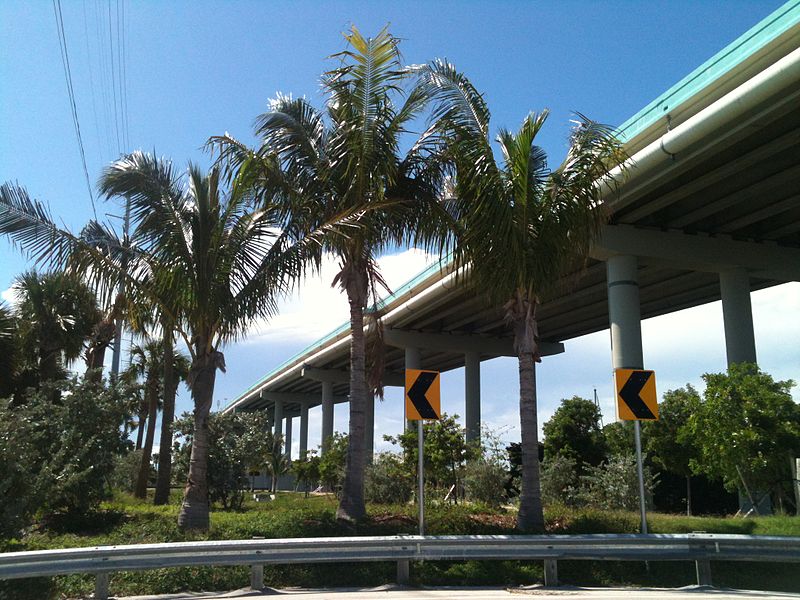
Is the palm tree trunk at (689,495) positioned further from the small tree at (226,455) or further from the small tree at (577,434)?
the small tree at (226,455)

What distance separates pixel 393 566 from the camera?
10141 millimetres

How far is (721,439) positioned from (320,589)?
41.9 ft

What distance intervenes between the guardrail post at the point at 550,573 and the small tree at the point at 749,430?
33.0ft

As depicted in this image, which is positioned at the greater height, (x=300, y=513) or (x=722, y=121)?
(x=722, y=121)

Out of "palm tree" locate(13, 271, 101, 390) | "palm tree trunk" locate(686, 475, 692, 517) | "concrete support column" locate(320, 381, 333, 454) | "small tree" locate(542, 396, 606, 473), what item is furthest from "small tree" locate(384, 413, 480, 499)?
"concrete support column" locate(320, 381, 333, 454)

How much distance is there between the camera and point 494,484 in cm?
2053

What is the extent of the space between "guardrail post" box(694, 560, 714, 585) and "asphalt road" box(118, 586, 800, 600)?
9.5 inches

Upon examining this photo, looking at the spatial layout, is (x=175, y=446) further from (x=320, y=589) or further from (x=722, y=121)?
(x=722, y=121)

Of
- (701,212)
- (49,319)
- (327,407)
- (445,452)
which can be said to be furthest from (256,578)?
(327,407)

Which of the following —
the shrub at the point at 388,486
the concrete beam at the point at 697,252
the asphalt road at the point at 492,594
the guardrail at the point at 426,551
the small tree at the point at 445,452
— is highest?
the concrete beam at the point at 697,252

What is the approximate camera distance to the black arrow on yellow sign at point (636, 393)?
11.4 meters

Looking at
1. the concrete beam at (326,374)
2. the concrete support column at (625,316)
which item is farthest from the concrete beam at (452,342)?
the concrete support column at (625,316)

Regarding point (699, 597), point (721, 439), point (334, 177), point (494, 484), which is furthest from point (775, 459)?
point (334, 177)

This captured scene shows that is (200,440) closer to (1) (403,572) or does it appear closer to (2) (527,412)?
(1) (403,572)
